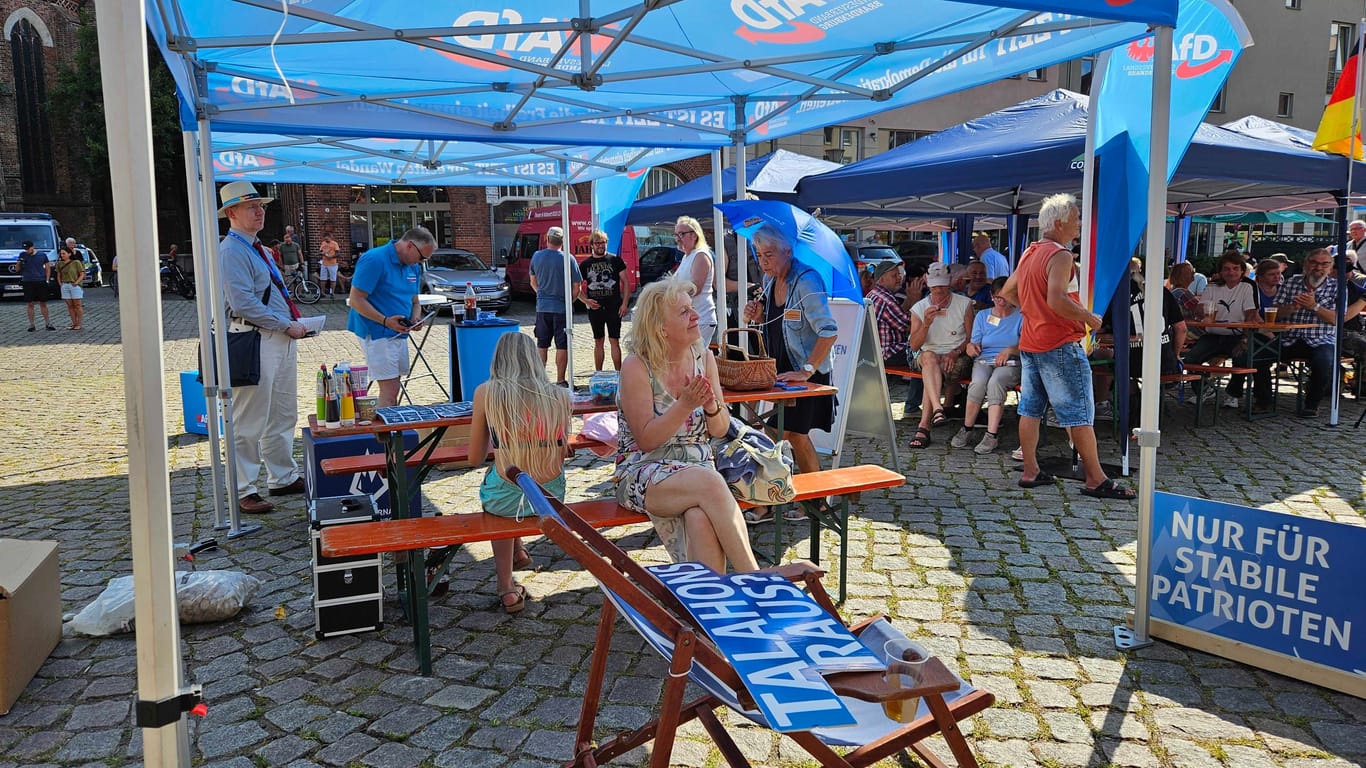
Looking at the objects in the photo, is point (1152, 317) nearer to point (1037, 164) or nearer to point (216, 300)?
point (1037, 164)

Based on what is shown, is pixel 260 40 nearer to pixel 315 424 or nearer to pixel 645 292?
pixel 315 424

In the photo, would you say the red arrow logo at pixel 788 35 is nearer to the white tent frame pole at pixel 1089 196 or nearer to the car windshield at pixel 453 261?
the white tent frame pole at pixel 1089 196

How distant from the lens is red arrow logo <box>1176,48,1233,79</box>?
4.89 metres

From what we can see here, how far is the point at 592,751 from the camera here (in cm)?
268

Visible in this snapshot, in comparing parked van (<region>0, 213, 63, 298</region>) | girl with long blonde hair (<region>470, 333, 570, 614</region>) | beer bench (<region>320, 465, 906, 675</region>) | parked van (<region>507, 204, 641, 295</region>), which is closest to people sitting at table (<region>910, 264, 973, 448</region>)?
beer bench (<region>320, 465, 906, 675</region>)

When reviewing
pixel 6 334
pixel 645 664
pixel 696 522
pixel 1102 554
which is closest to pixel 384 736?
pixel 645 664

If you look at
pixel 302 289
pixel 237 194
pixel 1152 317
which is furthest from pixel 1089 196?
pixel 302 289

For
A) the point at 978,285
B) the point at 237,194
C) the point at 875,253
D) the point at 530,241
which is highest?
the point at 530,241

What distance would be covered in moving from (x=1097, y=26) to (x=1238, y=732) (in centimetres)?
327

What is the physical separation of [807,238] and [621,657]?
2784 millimetres

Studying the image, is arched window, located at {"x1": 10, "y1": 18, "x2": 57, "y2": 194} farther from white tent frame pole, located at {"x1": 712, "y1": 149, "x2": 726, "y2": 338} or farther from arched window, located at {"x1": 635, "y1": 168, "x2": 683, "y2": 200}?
white tent frame pole, located at {"x1": 712, "y1": 149, "x2": 726, "y2": 338}

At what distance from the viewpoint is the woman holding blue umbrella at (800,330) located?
16.9 feet

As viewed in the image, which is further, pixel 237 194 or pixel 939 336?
pixel 939 336

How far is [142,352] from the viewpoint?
2031mm
